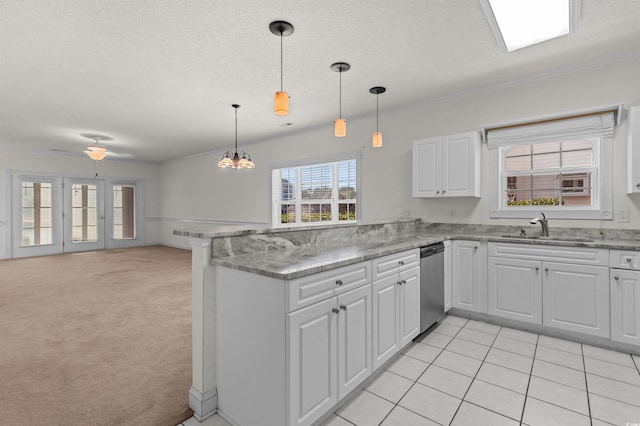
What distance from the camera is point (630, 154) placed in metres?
2.86

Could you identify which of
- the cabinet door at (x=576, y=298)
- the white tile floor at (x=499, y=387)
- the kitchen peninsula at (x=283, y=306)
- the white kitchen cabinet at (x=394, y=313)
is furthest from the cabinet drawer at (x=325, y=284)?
the cabinet door at (x=576, y=298)

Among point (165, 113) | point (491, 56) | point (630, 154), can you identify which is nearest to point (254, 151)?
point (165, 113)

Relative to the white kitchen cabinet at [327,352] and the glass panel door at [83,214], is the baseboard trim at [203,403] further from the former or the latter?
the glass panel door at [83,214]

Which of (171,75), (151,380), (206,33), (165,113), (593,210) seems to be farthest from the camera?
(165,113)

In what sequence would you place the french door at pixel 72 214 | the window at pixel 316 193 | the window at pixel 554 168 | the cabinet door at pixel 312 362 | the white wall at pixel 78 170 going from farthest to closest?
1. the french door at pixel 72 214
2. the white wall at pixel 78 170
3. the window at pixel 316 193
4. the window at pixel 554 168
5. the cabinet door at pixel 312 362

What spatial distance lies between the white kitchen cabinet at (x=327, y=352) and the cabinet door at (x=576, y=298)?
6.56 feet

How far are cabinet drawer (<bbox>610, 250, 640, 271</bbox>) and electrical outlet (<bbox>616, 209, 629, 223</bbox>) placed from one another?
2.12 feet

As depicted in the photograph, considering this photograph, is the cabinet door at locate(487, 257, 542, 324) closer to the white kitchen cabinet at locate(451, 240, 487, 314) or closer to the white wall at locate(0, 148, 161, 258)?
the white kitchen cabinet at locate(451, 240, 487, 314)

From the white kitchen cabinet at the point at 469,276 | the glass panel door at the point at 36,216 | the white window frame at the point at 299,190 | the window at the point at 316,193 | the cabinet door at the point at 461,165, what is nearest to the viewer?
the white kitchen cabinet at the point at 469,276

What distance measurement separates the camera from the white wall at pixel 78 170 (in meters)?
7.09

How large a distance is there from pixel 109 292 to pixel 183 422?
3430 millimetres

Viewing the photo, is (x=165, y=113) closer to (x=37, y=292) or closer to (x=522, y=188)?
(x=37, y=292)

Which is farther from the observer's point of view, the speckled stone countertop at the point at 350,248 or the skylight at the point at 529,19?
the skylight at the point at 529,19

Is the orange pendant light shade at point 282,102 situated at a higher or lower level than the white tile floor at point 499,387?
higher
